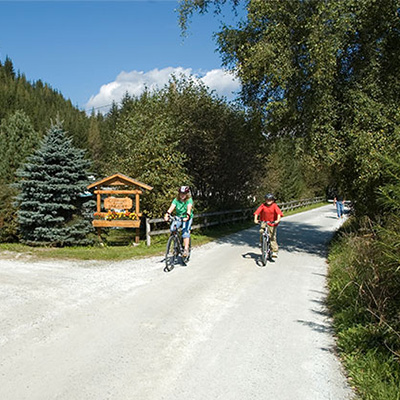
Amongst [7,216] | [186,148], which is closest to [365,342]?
[7,216]

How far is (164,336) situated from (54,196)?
9.58m

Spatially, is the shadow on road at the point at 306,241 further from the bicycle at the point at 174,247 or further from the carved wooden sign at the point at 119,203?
the carved wooden sign at the point at 119,203

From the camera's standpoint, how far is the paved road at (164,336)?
3.73 meters

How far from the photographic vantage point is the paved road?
3729 mm

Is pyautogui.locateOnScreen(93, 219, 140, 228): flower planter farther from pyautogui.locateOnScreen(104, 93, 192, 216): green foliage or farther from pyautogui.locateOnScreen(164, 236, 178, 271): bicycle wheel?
pyautogui.locateOnScreen(164, 236, 178, 271): bicycle wheel

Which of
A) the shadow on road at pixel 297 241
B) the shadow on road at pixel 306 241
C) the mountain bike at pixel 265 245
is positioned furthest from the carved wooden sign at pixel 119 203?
the shadow on road at pixel 306 241

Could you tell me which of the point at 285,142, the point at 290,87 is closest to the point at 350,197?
the point at 285,142

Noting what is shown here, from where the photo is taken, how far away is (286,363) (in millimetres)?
4305

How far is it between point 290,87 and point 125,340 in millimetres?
9546

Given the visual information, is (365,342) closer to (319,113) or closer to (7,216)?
(319,113)

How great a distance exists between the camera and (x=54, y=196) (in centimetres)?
1315

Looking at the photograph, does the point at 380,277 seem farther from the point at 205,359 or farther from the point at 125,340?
the point at 125,340

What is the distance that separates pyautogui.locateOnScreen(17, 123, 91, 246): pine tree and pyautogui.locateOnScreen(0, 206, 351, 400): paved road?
4.00m

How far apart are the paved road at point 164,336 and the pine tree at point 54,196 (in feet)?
13.1
